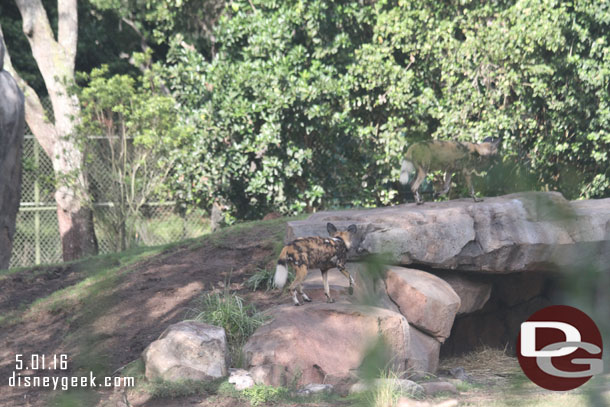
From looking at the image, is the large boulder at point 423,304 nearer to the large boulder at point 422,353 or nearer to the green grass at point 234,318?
the large boulder at point 422,353

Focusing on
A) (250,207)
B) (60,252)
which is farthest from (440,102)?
(60,252)

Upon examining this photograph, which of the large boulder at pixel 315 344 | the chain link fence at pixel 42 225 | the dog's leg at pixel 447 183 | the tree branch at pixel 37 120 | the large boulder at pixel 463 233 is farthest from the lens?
the chain link fence at pixel 42 225

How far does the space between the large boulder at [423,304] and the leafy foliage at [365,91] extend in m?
4.52

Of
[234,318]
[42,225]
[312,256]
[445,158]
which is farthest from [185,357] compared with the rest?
[42,225]

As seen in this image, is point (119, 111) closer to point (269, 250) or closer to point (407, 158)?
point (269, 250)

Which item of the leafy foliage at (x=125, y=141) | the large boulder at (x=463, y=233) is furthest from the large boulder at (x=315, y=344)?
the leafy foliage at (x=125, y=141)

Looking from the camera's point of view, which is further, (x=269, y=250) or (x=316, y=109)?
(x=316, y=109)

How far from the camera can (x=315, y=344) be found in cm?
604

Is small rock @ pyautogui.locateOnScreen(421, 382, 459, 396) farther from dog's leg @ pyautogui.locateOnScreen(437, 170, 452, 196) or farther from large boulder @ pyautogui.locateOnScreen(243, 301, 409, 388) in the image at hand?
dog's leg @ pyautogui.locateOnScreen(437, 170, 452, 196)

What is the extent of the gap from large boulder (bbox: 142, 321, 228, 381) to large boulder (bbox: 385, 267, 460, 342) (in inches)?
76.7

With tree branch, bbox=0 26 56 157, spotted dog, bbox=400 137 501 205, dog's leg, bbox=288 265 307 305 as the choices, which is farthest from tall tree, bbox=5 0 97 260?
dog's leg, bbox=288 265 307 305

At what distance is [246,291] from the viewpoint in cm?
755

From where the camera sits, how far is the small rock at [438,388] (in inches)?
219

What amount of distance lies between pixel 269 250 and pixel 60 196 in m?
5.28
